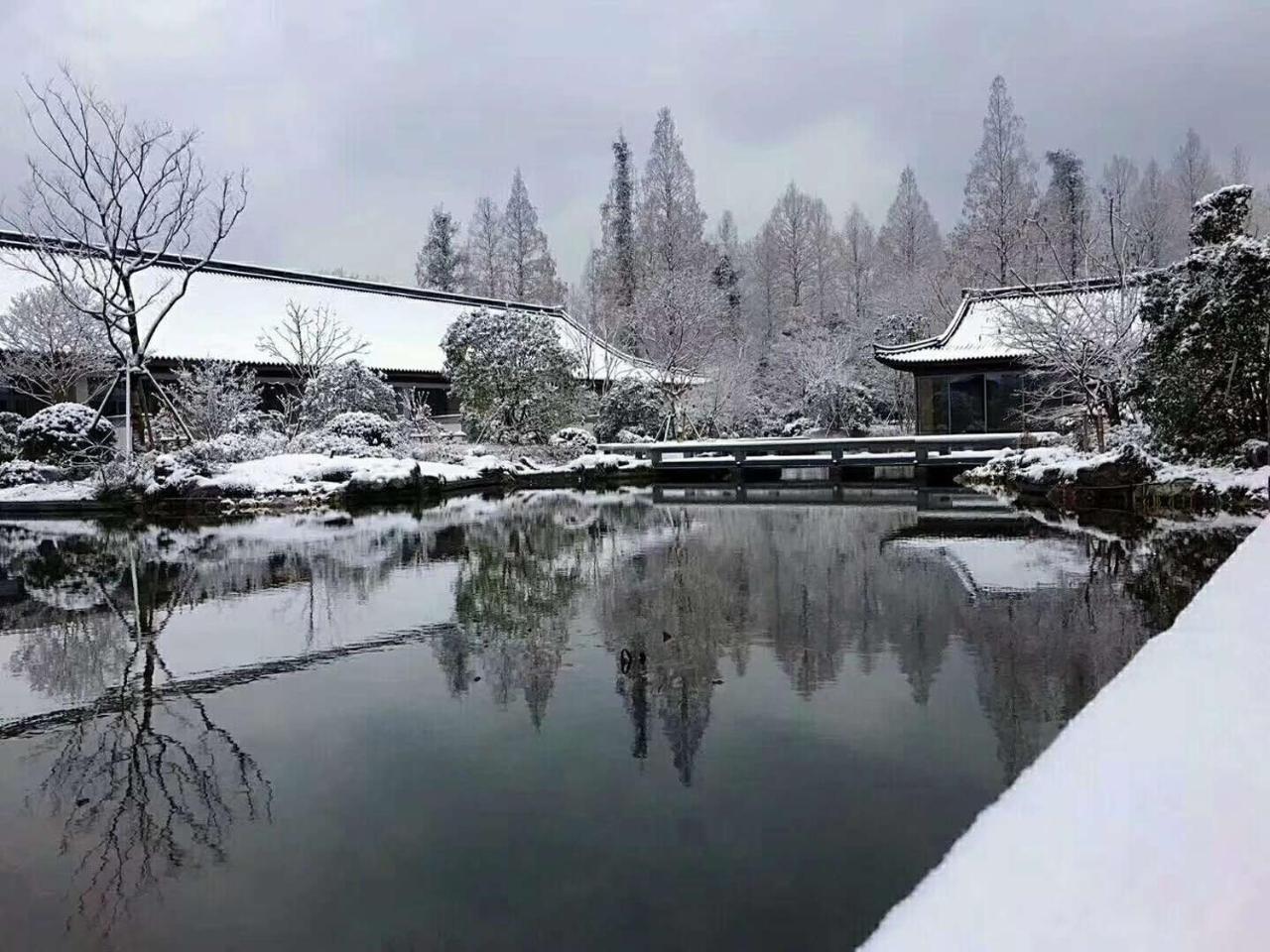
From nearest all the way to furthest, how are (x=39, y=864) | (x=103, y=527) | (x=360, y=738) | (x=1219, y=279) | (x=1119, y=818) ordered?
(x=1119, y=818) < (x=39, y=864) < (x=360, y=738) < (x=1219, y=279) < (x=103, y=527)

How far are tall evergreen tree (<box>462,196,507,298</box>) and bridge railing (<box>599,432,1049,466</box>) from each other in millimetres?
24674

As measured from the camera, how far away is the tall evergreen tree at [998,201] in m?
35.8

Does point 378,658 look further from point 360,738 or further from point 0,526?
point 0,526

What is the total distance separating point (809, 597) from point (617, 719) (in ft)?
11.2

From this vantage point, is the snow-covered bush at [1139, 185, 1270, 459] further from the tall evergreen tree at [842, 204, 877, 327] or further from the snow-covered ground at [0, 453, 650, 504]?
the tall evergreen tree at [842, 204, 877, 327]

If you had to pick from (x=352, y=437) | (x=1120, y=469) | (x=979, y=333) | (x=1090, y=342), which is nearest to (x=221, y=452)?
A: (x=352, y=437)

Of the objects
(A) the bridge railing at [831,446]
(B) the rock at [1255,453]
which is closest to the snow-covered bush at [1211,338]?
(B) the rock at [1255,453]

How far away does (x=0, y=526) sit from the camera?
15.9 meters

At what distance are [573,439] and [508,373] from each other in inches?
97.6

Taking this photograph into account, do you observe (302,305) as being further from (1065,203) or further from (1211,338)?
(1065,203)

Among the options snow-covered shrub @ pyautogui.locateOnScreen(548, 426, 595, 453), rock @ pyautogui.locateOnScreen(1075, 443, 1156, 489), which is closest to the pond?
rock @ pyautogui.locateOnScreen(1075, 443, 1156, 489)

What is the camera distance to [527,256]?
48250 millimetres

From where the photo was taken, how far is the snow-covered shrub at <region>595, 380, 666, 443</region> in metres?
28.9

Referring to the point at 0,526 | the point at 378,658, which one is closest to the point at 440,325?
the point at 0,526
